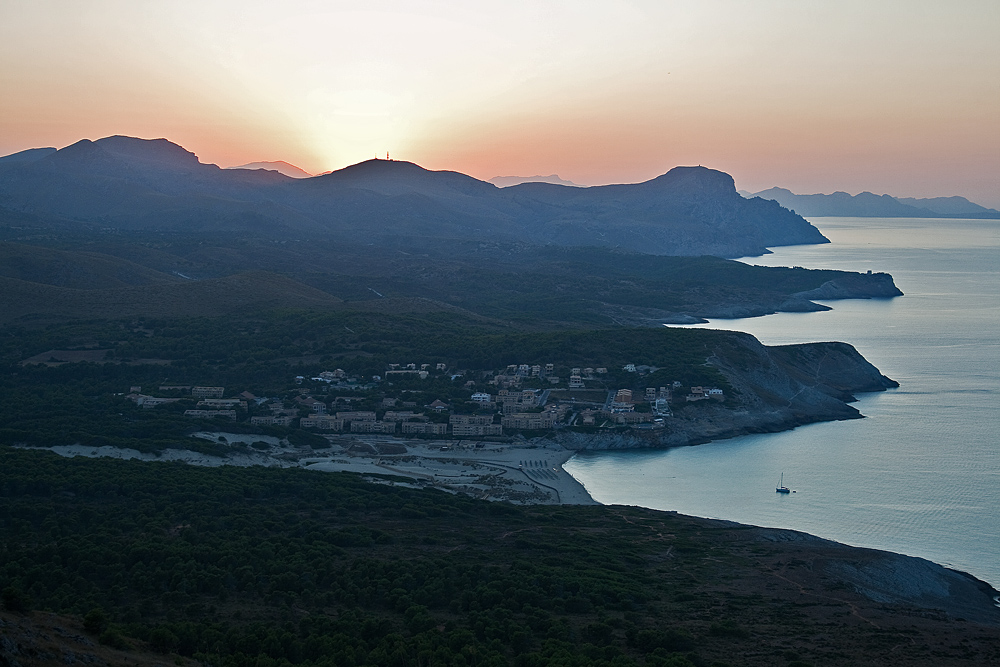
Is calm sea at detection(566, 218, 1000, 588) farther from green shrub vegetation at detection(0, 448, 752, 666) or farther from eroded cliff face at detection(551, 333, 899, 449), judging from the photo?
green shrub vegetation at detection(0, 448, 752, 666)

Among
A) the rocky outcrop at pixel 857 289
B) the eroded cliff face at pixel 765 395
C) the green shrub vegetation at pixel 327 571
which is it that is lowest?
the green shrub vegetation at pixel 327 571

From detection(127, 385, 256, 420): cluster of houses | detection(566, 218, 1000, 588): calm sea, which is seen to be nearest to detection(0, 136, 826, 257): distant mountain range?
detection(127, 385, 256, 420): cluster of houses

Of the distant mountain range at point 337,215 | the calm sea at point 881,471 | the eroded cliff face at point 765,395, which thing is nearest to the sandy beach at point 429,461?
the calm sea at point 881,471

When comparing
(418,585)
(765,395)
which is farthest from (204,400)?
(765,395)

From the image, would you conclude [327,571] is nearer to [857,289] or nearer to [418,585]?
[418,585]

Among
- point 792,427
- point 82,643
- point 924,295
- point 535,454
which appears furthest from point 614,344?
point 924,295

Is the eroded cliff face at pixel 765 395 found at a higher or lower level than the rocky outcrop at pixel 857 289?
lower

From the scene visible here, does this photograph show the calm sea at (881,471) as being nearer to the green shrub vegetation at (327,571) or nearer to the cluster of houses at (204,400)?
the green shrub vegetation at (327,571)
